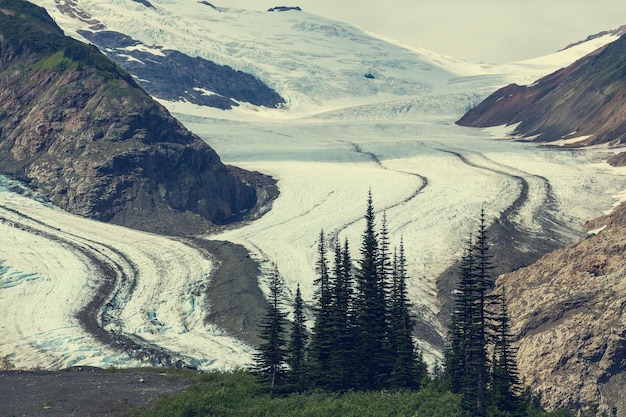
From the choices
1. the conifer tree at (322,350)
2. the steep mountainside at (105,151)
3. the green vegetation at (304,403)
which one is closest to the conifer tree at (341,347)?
the conifer tree at (322,350)

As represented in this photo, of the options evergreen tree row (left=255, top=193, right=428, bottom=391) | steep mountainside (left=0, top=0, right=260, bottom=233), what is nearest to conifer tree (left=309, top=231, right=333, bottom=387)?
evergreen tree row (left=255, top=193, right=428, bottom=391)

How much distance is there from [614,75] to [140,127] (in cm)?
8531

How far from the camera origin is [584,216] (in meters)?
104

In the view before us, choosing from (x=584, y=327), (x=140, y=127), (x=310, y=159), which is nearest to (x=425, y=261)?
(x=584, y=327)

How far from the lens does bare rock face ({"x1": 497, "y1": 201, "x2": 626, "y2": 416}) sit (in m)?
58.2

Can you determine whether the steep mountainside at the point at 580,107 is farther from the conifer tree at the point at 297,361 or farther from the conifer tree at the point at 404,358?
the conifer tree at the point at 297,361

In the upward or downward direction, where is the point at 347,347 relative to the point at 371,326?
downward

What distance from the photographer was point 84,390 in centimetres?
4650

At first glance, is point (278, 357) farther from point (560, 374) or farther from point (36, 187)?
point (36, 187)

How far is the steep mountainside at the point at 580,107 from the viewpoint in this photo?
153875 millimetres

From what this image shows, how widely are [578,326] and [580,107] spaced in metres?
112

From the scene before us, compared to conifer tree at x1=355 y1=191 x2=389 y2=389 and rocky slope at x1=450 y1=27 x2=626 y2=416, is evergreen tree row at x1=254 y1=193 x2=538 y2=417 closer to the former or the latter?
conifer tree at x1=355 y1=191 x2=389 y2=389

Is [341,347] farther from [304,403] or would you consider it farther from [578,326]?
[578,326]

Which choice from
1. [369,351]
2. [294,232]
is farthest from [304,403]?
[294,232]
